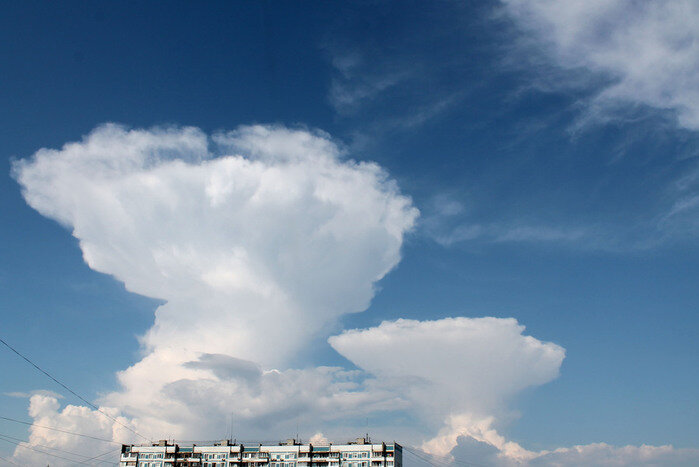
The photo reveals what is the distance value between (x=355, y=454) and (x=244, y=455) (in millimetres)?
34383

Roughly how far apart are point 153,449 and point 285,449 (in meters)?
42.3

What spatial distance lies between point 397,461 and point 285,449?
33768 millimetres

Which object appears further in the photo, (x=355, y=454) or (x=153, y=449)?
(x=153, y=449)

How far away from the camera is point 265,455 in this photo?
5768 inches

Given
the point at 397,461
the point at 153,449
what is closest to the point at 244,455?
the point at 153,449

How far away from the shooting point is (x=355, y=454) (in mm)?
141500

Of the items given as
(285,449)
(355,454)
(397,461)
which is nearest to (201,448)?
(285,449)

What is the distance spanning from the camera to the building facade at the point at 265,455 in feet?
461

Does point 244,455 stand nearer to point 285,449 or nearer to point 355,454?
point 285,449

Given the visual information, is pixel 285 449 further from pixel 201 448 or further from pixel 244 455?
pixel 201 448

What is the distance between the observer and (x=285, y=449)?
145875 millimetres

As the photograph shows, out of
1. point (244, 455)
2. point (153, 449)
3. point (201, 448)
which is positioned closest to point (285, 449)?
point (244, 455)

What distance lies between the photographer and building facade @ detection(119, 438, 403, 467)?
140m

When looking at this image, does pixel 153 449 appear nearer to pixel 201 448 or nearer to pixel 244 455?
pixel 201 448
